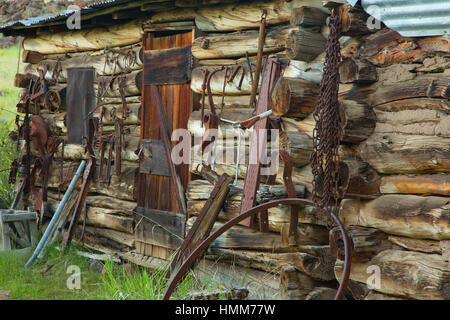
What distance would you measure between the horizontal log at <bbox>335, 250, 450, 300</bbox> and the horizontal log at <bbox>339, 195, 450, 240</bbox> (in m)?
0.15

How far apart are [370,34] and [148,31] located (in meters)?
3.07

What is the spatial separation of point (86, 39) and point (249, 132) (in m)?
3.48

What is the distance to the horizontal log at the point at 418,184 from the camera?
3650mm

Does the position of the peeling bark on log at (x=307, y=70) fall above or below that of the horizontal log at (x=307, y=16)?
below

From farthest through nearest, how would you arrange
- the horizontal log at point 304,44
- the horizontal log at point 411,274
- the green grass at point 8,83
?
1. the green grass at point 8,83
2. the horizontal log at point 304,44
3. the horizontal log at point 411,274

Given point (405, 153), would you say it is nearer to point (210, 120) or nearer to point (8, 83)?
point (210, 120)

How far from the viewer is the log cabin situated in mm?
3816

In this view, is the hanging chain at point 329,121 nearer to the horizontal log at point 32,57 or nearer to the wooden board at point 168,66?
the wooden board at point 168,66

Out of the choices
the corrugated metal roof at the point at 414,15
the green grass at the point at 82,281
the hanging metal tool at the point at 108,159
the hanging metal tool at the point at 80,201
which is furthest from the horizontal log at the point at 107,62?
the corrugated metal roof at the point at 414,15

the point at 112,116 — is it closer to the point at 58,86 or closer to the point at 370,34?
the point at 58,86

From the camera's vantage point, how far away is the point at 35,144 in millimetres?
8156

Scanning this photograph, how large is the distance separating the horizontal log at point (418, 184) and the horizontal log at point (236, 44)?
62.7 inches

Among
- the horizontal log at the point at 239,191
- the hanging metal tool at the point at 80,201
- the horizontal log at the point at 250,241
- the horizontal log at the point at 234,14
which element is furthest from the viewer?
the hanging metal tool at the point at 80,201
